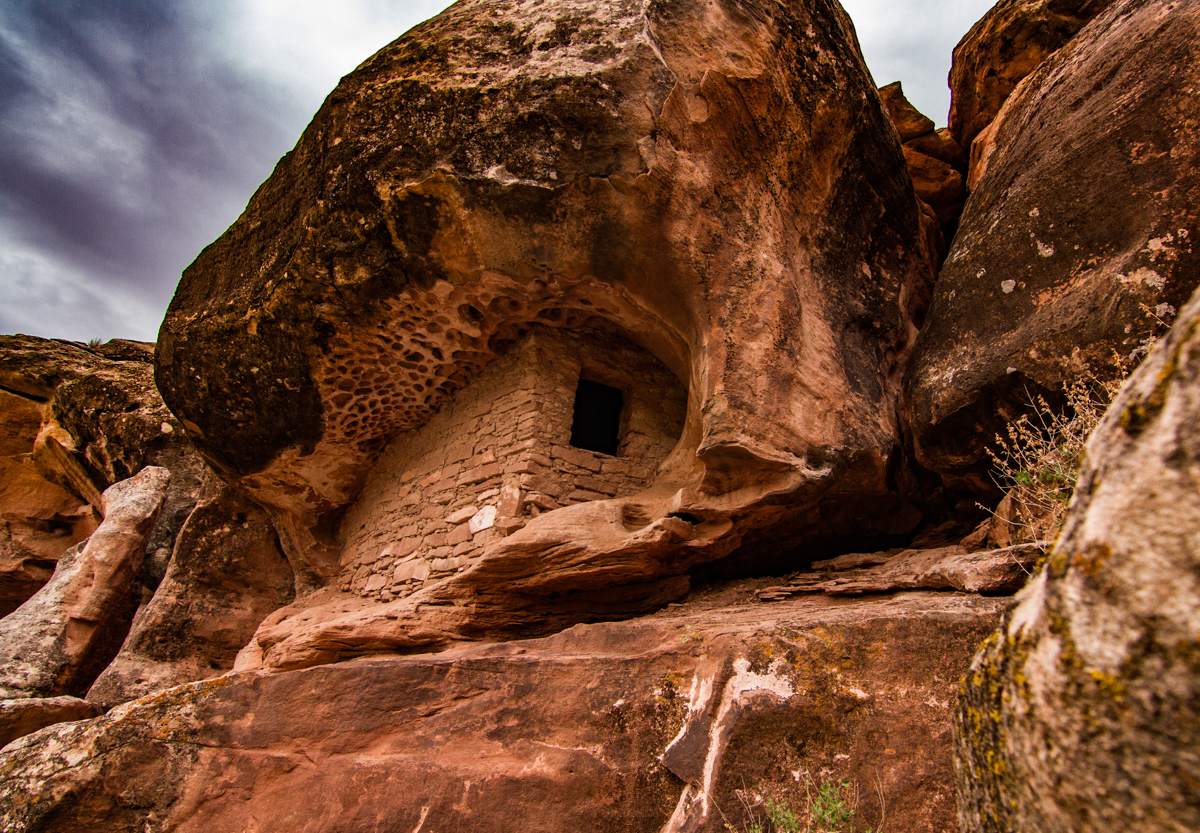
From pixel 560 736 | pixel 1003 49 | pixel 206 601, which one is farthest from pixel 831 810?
pixel 1003 49

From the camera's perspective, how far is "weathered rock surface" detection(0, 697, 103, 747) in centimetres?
481

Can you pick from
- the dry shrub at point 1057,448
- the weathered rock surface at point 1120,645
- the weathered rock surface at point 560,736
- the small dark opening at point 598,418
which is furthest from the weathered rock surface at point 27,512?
the weathered rock surface at point 1120,645

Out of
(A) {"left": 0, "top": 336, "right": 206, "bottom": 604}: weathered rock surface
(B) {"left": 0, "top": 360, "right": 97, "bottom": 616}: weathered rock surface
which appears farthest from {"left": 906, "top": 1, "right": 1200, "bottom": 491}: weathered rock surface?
(B) {"left": 0, "top": 360, "right": 97, "bottom": 616}: weathered rock surface

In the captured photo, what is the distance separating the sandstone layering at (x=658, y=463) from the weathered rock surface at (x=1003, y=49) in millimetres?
44

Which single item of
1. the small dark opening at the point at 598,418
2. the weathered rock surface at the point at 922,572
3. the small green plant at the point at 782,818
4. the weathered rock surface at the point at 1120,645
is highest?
the small dark opening at the point at 598,418

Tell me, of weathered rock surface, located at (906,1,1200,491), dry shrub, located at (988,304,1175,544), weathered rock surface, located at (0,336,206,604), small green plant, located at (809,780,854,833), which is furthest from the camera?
weathered rock surface, located at (0,336,206,604)

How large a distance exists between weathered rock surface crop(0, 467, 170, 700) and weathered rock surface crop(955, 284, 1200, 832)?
303 inches

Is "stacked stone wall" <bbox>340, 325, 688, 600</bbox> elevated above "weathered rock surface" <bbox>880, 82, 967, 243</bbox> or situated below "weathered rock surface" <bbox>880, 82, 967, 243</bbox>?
below

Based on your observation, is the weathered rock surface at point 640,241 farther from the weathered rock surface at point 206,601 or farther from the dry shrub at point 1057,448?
the weathered rock surface at point 206,601

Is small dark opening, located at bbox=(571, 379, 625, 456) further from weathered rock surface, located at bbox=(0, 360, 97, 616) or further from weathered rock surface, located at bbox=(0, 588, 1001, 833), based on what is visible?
weathered rock surface, located at bbox=(0, 360, 97, 616)

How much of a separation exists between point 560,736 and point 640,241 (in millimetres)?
2900

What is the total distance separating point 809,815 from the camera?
212 cm

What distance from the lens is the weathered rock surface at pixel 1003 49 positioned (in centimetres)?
608

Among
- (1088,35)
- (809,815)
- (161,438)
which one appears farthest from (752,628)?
(161,438)
